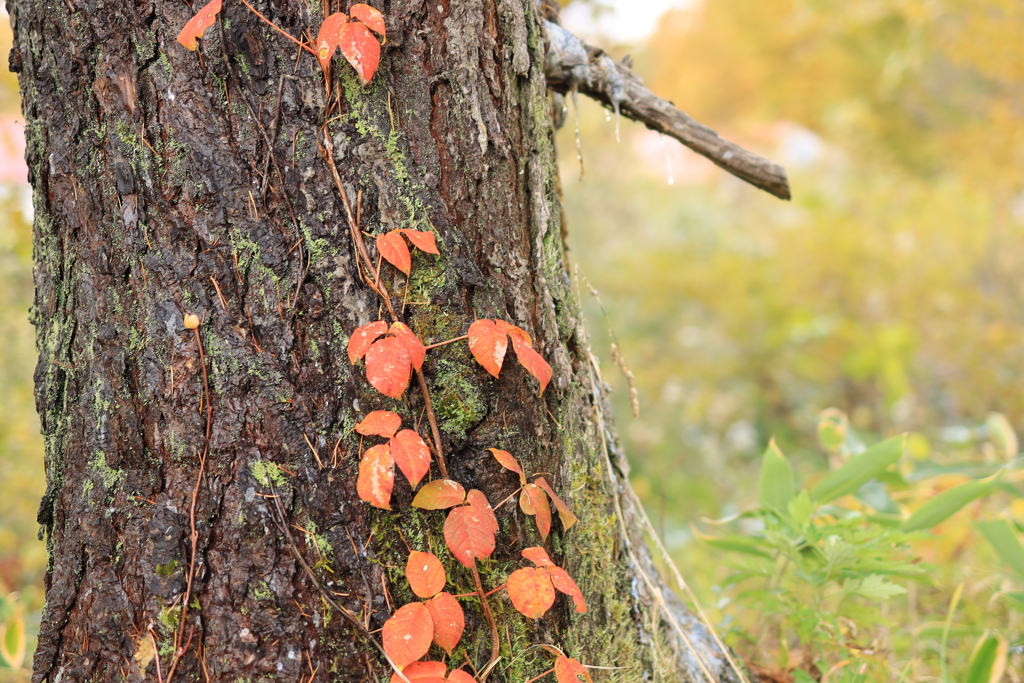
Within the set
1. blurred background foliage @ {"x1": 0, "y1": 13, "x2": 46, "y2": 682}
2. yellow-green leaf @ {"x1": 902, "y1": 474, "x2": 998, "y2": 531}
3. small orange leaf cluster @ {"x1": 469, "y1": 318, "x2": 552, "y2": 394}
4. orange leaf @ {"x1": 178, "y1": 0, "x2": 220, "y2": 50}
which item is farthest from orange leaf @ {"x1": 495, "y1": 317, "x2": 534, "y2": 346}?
blurred background foliage @ {"x1": 0, "y1": 13, "x2": 46, "y2": 682}

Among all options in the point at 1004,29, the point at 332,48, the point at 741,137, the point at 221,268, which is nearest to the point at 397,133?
the point at 332,48

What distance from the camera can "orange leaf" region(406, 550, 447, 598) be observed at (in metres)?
0.90

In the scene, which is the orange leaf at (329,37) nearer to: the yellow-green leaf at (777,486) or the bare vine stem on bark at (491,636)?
the bare vine stem on bark at (491,636)

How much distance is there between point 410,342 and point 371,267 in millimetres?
128

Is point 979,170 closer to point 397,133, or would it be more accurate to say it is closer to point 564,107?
point 564,107

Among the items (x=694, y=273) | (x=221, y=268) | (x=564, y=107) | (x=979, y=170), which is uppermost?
(x=979, y=170)

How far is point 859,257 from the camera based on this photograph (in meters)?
4.79

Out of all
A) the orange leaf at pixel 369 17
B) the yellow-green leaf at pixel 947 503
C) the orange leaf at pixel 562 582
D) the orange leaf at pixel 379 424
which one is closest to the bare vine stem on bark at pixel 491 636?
the orange leaf at pixel 562 582

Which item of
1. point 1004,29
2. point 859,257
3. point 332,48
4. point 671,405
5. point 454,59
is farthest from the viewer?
point 859,257

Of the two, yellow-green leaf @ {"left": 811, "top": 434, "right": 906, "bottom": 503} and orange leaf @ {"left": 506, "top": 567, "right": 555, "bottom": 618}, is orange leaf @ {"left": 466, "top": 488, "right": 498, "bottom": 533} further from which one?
yellow-green leaf @ {"left": 811, "top": 434, "right": 906, "bottom": 503}

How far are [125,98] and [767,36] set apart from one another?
13171mm

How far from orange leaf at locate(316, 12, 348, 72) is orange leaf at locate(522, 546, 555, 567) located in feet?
2.47

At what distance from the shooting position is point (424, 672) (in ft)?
2.93

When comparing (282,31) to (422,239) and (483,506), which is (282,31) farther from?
(483,506)
